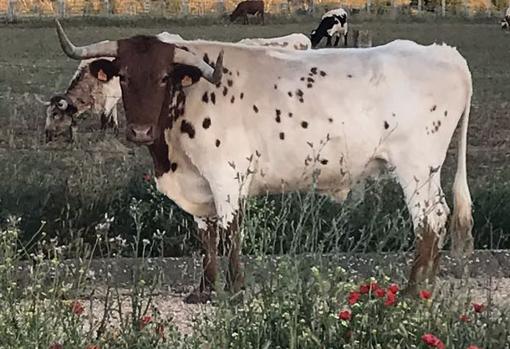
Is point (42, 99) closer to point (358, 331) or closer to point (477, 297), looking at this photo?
point (477, 297)

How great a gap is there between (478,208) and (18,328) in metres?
5.05

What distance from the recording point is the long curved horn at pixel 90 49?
7.00m

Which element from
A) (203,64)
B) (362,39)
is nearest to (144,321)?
(203,64)

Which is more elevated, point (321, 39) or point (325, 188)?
point (325, 188)

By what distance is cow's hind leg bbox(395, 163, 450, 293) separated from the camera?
274 inches

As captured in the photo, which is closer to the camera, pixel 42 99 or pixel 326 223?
pixel 326 223

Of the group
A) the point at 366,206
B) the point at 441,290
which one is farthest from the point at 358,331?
the point at 366,206

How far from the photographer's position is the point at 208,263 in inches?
276

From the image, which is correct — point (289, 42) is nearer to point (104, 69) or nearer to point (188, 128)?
point (104, 69)

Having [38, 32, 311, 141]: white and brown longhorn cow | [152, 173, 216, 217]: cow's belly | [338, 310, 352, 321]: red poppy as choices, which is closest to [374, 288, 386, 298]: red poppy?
[338, 310, 352, 321]: red poppy

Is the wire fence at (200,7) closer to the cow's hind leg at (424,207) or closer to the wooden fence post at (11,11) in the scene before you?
the wooden fence post at (11,11)

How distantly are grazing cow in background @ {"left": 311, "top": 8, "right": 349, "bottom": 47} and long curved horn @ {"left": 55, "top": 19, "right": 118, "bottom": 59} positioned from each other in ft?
76.7

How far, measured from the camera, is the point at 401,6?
42.7 meters

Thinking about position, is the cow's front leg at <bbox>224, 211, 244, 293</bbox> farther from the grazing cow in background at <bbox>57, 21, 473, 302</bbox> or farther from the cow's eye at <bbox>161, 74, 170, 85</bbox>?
the cow's eye at <bbox>161, 74, 170, 85</bbox>
